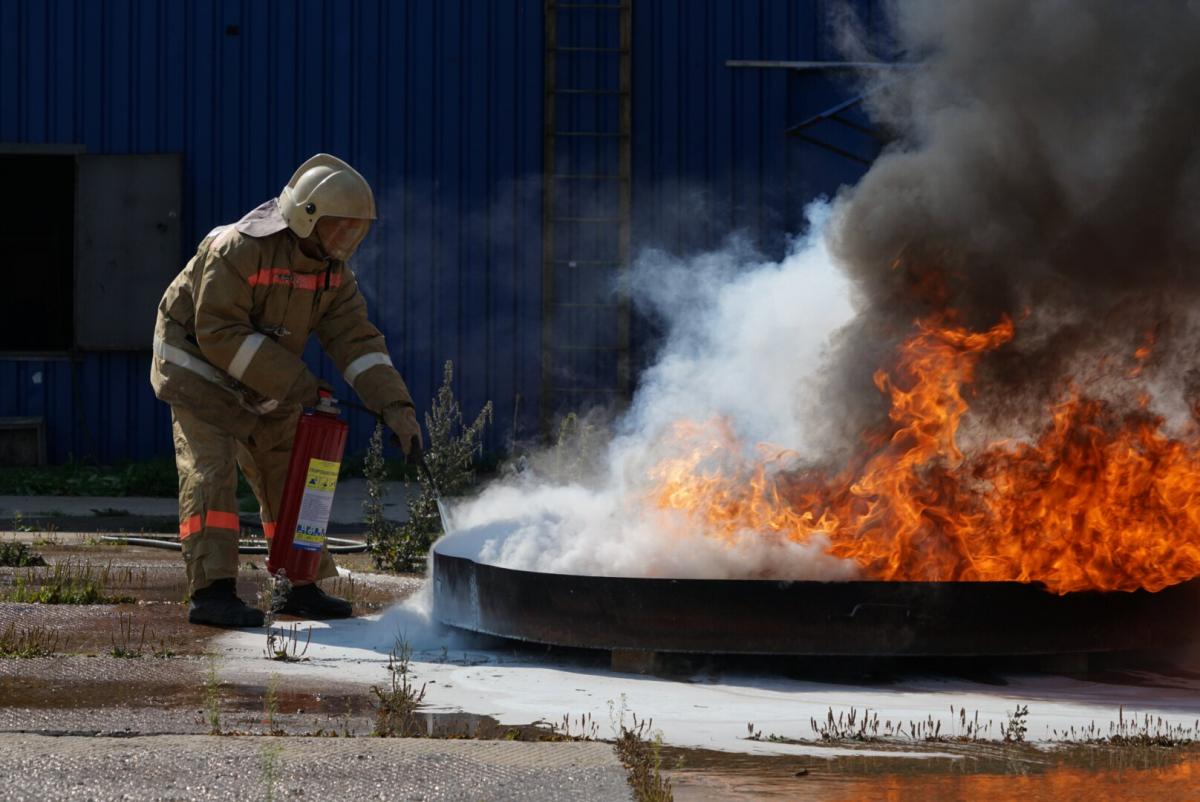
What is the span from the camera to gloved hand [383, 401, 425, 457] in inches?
272

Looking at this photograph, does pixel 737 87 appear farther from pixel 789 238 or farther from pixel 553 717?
pixel 553 717

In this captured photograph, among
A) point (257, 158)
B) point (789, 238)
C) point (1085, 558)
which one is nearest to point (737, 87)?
point (789, 238)

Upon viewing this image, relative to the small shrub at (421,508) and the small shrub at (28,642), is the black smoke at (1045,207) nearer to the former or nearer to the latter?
the small shrub at (421,508)

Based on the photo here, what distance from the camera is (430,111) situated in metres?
13.9

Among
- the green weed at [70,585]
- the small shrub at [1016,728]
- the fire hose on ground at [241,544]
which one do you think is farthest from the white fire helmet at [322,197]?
the small shrub at [1016,728]

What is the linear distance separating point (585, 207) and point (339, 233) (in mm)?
7206

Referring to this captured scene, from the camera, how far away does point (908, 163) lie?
6.32 m

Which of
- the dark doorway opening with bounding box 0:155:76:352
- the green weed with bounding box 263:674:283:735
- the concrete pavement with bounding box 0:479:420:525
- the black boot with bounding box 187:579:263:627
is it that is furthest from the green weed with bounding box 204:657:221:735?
the dark doorway opening with bounding box 0:155:76:352

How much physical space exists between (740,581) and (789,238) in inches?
337

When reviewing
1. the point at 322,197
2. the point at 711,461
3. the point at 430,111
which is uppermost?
the point at 430,111

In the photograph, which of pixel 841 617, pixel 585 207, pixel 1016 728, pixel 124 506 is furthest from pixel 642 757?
pixel 585 207

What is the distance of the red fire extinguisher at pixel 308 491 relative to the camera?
22.0ft

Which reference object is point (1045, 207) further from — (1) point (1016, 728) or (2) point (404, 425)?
(2) point (404, 425)

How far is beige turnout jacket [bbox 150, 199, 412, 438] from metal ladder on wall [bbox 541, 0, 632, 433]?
6.65 metres
